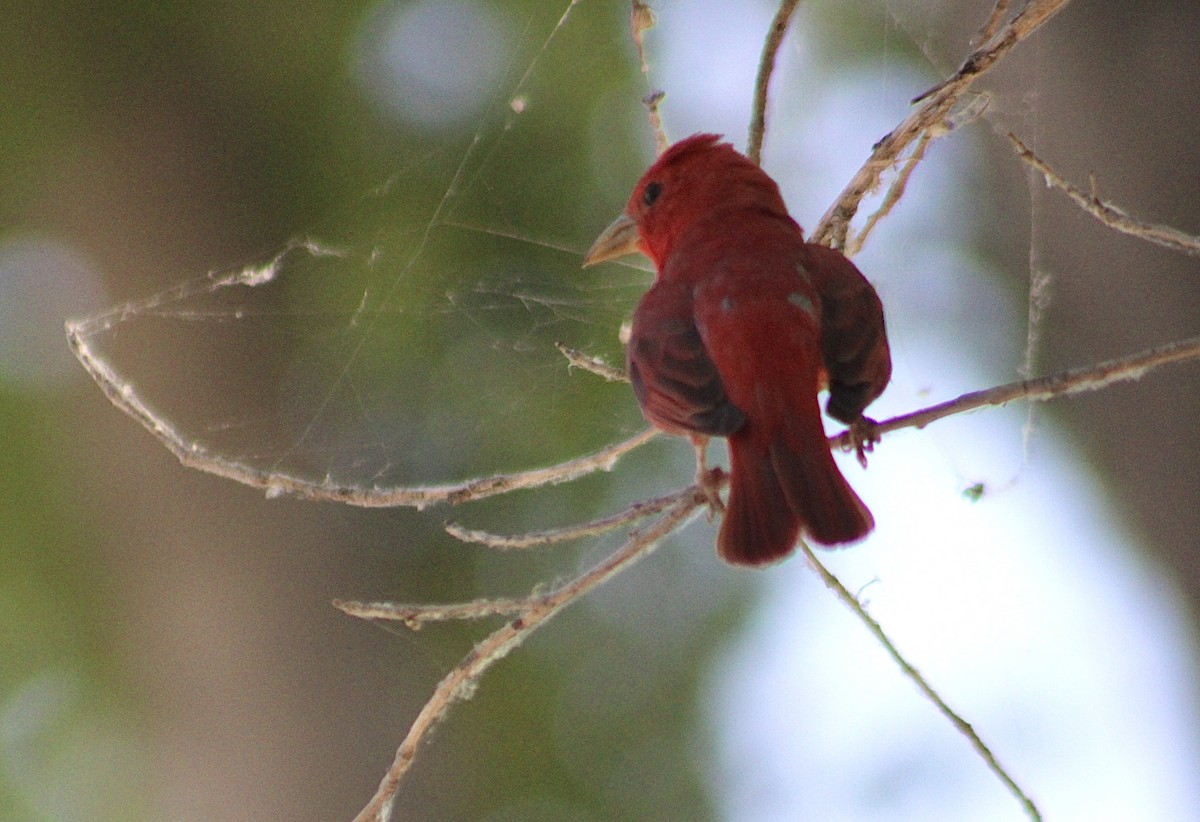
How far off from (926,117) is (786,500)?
3.28ft

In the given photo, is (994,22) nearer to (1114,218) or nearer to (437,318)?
(1114,218)

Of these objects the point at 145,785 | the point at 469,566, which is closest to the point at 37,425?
the point at 145,785

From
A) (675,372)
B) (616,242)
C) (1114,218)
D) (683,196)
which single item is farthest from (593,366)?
(1114,218)

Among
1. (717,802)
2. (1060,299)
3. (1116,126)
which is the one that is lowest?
(717,802)

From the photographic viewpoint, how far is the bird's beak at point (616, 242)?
3.31 metres

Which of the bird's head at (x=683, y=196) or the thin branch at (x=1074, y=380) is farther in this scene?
the bird's head at (x=683, y=196)

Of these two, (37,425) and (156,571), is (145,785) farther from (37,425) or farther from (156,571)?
(37,425)

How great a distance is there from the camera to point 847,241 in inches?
115

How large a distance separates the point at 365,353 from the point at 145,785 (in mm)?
1937

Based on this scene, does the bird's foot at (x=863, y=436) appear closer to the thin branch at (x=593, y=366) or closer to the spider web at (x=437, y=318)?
the thin branch at (x=593, y=366)

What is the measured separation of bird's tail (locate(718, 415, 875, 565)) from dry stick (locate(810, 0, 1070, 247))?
0.72 m

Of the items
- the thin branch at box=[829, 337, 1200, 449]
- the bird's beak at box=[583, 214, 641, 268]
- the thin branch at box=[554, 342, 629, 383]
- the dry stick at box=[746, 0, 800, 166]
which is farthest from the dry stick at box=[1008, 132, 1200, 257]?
the bird's beak at box=[583, 214, 641, 268]

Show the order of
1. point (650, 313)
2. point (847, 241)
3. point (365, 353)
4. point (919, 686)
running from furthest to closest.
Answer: point (365, 353), point (847, 241), point (650, 313), point (919, 686)

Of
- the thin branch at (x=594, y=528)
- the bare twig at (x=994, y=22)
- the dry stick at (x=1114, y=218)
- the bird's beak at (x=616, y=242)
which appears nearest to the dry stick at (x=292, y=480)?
the thin branch at (x=594, y=528)
